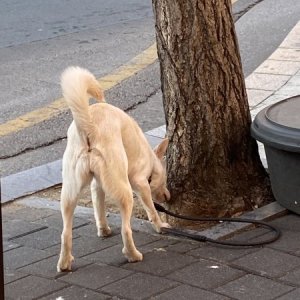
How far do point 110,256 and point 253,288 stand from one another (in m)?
0.93

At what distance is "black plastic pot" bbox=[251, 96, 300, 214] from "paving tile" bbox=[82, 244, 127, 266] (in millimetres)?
1051

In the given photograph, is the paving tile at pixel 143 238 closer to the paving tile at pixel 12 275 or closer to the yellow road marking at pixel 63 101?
the paving tile at pixel 12 275

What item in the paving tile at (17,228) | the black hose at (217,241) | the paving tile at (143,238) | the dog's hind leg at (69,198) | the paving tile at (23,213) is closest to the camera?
the dog's hind leg at (69,198)

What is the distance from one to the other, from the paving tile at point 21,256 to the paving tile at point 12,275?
0.20 ft

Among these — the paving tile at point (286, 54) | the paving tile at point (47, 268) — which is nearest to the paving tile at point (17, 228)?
the paving tile at point (47, 268)

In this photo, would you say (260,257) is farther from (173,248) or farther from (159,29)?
(159,29)

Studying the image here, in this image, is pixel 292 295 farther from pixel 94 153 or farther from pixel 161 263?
pixel 94 153

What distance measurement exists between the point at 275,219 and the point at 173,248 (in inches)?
29.0

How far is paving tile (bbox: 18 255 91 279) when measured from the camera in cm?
457

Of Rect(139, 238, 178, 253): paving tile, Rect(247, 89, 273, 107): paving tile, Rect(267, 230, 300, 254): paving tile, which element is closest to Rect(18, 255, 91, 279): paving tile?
Rect(139, 238, 178, 253): paving tile

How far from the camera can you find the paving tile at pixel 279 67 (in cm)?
866

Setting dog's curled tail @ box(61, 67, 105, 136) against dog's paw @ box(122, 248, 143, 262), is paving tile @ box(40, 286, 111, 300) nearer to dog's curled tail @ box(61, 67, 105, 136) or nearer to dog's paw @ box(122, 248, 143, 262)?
dog's paw @ box(122, 248, 143, 262)

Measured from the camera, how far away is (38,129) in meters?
7.66

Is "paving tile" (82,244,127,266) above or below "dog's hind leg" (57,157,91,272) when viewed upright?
below
